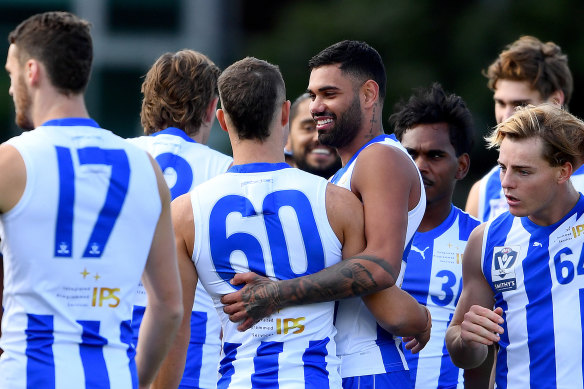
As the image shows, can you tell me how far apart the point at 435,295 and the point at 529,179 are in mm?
1108

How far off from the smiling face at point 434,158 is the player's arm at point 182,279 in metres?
1.80

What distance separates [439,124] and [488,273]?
140cm

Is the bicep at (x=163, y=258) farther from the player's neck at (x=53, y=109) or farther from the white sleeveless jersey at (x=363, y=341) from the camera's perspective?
the white sleeveless jersey at (x=363, y=341)

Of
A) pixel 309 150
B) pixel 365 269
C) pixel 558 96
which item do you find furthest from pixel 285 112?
pixel 558 96

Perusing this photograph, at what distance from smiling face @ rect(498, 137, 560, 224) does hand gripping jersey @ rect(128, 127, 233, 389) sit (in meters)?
1.51

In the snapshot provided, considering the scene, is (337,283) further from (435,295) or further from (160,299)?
(435,295)

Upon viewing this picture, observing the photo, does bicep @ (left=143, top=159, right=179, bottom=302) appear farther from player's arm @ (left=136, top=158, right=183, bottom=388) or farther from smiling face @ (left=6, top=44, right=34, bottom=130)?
smiling face @ (left=6, top=44, right=34, bottom=130)

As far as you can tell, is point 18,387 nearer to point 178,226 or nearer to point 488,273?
point 178,226

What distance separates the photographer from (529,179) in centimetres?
431

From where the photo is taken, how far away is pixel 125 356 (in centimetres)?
355

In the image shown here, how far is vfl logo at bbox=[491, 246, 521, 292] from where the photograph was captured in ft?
14.2

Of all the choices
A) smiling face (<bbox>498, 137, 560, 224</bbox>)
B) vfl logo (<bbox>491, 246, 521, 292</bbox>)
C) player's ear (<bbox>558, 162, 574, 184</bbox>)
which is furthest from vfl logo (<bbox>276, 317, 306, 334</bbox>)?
player's ear (<bbox>558, 162, 574, 184</bbox>)

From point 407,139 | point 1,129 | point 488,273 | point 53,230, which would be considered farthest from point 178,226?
point 1,129

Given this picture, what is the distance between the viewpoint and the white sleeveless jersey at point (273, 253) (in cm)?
385
